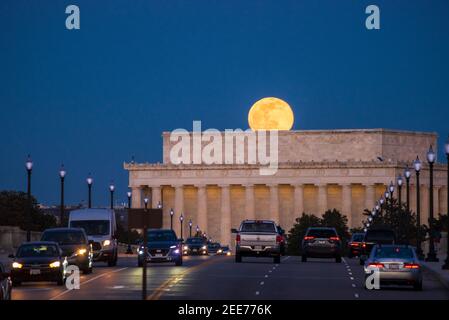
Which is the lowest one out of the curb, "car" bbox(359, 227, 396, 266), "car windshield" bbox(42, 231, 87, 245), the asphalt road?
the curb

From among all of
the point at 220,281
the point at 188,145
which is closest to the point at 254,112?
the point at 188,145

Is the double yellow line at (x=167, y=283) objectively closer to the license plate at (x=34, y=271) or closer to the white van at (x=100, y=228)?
the license plate at (x=34, y=271)

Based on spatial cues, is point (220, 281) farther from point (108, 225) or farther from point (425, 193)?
point (425, 193)

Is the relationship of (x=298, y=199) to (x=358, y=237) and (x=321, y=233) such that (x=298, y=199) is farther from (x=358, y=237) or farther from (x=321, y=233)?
(x=321, y=233)

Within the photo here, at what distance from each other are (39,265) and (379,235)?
27795mm

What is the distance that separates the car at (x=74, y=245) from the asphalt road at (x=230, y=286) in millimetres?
683

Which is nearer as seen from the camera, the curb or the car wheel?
the car wheel

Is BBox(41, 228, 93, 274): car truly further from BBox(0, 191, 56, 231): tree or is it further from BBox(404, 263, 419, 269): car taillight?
BBox(0, 191, 56, 231): tree

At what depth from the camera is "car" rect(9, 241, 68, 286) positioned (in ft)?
159

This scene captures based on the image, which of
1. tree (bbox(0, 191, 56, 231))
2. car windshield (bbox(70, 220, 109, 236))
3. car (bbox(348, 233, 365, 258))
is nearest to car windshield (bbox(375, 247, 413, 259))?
car windshield (bbox(70, 220, 109, 236))

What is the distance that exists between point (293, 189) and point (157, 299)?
13565cm

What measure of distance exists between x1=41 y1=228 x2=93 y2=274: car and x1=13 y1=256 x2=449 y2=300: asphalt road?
0.68 meters

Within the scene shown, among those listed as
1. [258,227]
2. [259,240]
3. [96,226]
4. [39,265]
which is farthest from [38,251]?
[258,227]

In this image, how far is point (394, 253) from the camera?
46562 mm
